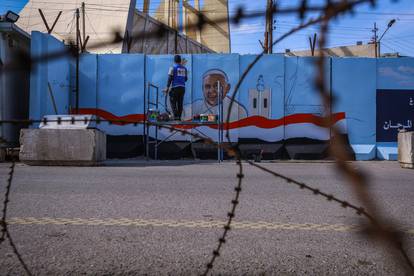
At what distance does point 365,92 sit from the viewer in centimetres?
1488

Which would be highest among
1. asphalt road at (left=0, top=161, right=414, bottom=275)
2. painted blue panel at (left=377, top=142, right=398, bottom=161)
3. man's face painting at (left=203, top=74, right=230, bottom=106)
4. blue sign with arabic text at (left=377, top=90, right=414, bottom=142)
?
man's face painting at (left=203, top=74, right=230, bottom=106)

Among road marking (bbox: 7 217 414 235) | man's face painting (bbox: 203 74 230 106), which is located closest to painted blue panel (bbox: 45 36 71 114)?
man's face painting (bbox: 203 74 230 106)

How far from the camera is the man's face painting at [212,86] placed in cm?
1511

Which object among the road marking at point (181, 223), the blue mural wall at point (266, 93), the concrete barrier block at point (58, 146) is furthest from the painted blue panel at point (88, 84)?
the road marking at point (181, 223)

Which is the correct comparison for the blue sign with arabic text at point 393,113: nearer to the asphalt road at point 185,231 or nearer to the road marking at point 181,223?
the asphalt road at point 185,231

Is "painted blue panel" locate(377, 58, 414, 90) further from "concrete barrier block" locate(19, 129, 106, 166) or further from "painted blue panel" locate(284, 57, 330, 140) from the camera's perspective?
"concrete barrier block" locate(19, 129, 106, 166)

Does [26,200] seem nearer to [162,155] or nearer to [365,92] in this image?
[162,155]

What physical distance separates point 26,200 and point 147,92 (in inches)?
402

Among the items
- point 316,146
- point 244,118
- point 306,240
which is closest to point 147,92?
point 244,118

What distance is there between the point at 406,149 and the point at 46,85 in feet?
33.6

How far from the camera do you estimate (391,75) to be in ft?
48.9

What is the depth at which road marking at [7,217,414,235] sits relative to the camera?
3816 millimetres

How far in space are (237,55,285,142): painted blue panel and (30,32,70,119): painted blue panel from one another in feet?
19.3

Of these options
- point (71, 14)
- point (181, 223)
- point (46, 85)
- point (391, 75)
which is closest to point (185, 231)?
point (181, 223)
